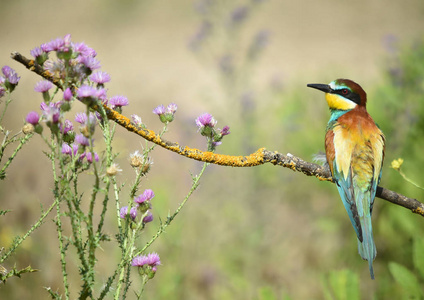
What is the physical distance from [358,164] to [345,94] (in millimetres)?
385

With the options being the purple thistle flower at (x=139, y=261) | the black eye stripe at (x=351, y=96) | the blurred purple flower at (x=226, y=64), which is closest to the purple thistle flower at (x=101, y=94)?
the purple thistle flower at (x=139, y=261)

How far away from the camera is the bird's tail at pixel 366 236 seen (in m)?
1.31

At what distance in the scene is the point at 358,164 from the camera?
1.49 metres

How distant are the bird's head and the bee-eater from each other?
78mm

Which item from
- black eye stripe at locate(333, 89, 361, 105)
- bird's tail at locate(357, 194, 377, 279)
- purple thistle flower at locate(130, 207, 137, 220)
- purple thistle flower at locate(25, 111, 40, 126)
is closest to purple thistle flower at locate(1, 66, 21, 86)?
purple thistle flower at locate(25, 111, 40, 126)

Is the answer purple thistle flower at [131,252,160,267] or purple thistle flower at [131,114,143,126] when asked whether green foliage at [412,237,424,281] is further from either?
purple thistle flower at [131,114,143,126]

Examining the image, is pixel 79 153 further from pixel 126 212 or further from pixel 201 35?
pixel 201 35

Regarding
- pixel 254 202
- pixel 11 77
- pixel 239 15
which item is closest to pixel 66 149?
pixel 11 77

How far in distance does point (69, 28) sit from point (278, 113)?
330 inches

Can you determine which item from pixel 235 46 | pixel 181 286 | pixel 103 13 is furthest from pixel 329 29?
pixel 181 286

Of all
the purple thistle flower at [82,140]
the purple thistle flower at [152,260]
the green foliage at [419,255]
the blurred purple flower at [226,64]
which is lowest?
the purple thistle flower at [152,260]

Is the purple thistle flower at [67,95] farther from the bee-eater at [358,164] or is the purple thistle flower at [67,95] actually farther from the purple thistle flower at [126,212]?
the bee-eater at [358,164]

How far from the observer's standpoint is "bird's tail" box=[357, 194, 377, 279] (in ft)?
4.30

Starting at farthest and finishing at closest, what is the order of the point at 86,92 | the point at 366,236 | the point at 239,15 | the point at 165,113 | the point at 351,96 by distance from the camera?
the point at 239,15 → the point at 351,96 → the point at 366,236 → the point at 165,113 → the point at 86,92
